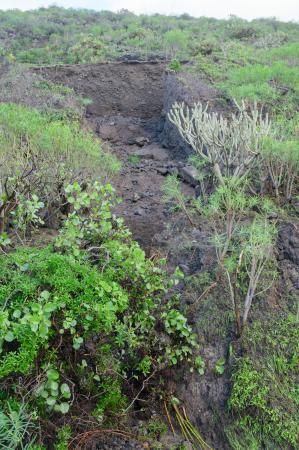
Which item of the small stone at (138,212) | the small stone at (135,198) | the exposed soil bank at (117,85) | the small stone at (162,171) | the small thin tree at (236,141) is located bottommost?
the small stone at (135,198)

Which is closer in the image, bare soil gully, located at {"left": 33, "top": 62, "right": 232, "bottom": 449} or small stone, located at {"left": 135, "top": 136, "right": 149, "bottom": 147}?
bare soil gully, located at {"left": 33, "top": 62, "right": 232, "bottom": 449}

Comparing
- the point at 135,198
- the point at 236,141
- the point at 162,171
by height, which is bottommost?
the point at 135,198

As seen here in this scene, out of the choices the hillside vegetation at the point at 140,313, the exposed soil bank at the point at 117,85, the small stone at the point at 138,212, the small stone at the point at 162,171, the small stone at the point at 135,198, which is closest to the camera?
the hillside vegetation at the point at 140,313

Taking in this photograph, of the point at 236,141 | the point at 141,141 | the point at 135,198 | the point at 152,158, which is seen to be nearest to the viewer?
the point at 236,141

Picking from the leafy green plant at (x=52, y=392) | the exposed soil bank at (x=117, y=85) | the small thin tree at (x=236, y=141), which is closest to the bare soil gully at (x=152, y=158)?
the exposed soil bank at (x=117, y=85)

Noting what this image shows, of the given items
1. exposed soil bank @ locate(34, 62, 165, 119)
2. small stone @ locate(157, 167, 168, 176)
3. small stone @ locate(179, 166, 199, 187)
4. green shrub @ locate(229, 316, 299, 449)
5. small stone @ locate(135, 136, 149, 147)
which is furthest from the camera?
exposed soil bank @ locate(34, 62, 165, 119)

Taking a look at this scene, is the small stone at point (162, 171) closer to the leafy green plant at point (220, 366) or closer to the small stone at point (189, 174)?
the small stone at point (189, 174)

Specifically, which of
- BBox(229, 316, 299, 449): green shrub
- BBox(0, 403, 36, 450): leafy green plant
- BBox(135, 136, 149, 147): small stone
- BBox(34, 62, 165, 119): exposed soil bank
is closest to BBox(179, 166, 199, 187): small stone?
BBox(135, 136, 149, 147): small stone

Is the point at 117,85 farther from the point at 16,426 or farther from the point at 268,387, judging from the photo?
the point at 16,426

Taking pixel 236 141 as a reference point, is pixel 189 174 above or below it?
below

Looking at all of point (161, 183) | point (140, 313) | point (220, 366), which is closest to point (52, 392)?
point (140, 313)

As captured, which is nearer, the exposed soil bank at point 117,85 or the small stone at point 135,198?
the small stone at point 135,198

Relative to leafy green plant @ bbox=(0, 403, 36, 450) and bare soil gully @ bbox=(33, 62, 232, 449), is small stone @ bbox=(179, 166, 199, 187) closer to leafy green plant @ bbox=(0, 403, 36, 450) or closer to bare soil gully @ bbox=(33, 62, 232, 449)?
bare soil gully @ bbox=(33, 62, 232, 449)

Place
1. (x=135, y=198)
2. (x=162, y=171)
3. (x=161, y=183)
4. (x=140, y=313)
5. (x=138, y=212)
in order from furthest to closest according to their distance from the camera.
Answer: (x=162, y=171)
(x=161, y=183)
(x=135, y=198)
(x=138, y=212)
(x=140, y=313)
